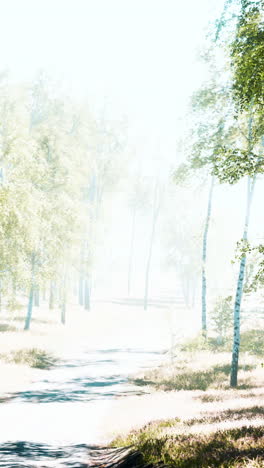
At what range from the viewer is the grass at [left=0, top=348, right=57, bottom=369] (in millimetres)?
21781

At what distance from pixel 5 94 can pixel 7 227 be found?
1070 inches

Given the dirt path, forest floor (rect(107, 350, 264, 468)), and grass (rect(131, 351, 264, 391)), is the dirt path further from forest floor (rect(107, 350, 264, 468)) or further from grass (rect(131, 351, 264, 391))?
grass (rect(131, 351, 264, 391))

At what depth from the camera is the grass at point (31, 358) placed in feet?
71.5

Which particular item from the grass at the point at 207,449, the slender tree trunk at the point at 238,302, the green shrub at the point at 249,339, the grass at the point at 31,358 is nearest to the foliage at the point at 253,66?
the grass at the point at 207,449

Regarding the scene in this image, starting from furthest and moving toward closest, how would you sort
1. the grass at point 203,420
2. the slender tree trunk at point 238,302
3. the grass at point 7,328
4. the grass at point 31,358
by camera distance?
the grass at point 7,328 → the grass at point 31,358 → the slender tree trunk at point 238,302 → the grass at point 203,420

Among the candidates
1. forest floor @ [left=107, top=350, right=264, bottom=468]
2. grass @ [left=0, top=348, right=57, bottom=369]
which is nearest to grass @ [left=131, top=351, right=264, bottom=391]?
forest floor @ [left=107, top=350, right=264, bottom=468]

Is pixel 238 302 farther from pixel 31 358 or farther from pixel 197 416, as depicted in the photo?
pixel 31 358

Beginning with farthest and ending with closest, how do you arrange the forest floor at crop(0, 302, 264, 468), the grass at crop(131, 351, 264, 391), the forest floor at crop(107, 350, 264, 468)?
the grass at crop(131, 351, 264, 391) → the forest floor at crop(0, 302, 264, 468) → the forest floor at crop(107, 350, 264, 468)

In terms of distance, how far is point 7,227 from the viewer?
64.4ft

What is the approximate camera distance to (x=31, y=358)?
22.6 metres

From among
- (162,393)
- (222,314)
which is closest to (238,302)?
(162,393)

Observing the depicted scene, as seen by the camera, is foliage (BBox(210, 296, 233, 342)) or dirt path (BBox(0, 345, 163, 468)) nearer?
dirt path (BBox(0, 345, 163, 468))

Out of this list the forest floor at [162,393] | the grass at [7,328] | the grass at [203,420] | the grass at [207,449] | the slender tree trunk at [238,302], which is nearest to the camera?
the grass at [207,449]

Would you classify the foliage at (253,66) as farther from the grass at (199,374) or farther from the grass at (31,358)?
the grass at (31,358)
